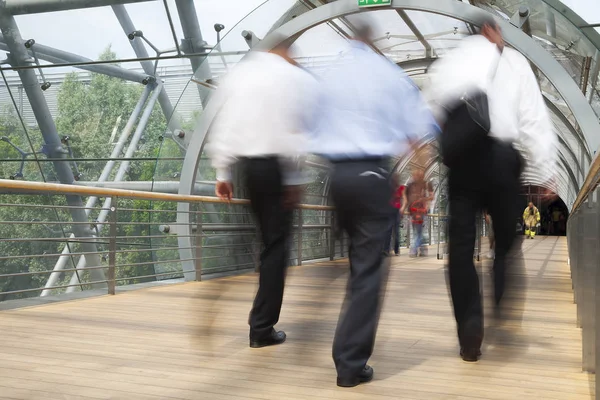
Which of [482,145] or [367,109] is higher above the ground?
[367,109]

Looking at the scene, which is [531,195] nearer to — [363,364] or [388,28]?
[388,28]

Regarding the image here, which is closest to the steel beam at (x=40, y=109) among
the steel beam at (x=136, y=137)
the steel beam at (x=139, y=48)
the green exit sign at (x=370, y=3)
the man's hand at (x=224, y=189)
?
the steel beam at (x=136, y=137)

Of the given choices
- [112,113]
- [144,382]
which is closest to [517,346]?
[144,382]

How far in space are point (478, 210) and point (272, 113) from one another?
3.67 feet

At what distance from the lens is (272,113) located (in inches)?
138

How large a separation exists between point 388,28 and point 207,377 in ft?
27.7

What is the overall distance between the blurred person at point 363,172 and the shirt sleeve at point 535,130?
2.17ft

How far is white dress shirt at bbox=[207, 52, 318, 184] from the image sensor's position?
3.49 metres

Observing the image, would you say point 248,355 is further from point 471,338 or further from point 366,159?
point 366,159

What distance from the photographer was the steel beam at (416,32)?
31.9 feet

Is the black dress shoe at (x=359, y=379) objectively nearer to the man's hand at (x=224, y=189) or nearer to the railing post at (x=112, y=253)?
the man's hand at (x=224, y=189)

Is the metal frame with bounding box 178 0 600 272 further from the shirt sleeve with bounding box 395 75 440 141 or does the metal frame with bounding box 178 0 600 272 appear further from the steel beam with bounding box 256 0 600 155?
the shirt sleeve with bounding box 395 75 440 141

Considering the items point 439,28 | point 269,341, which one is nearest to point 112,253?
point 269,341

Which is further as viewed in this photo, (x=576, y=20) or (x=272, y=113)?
(x=576, y=20)
